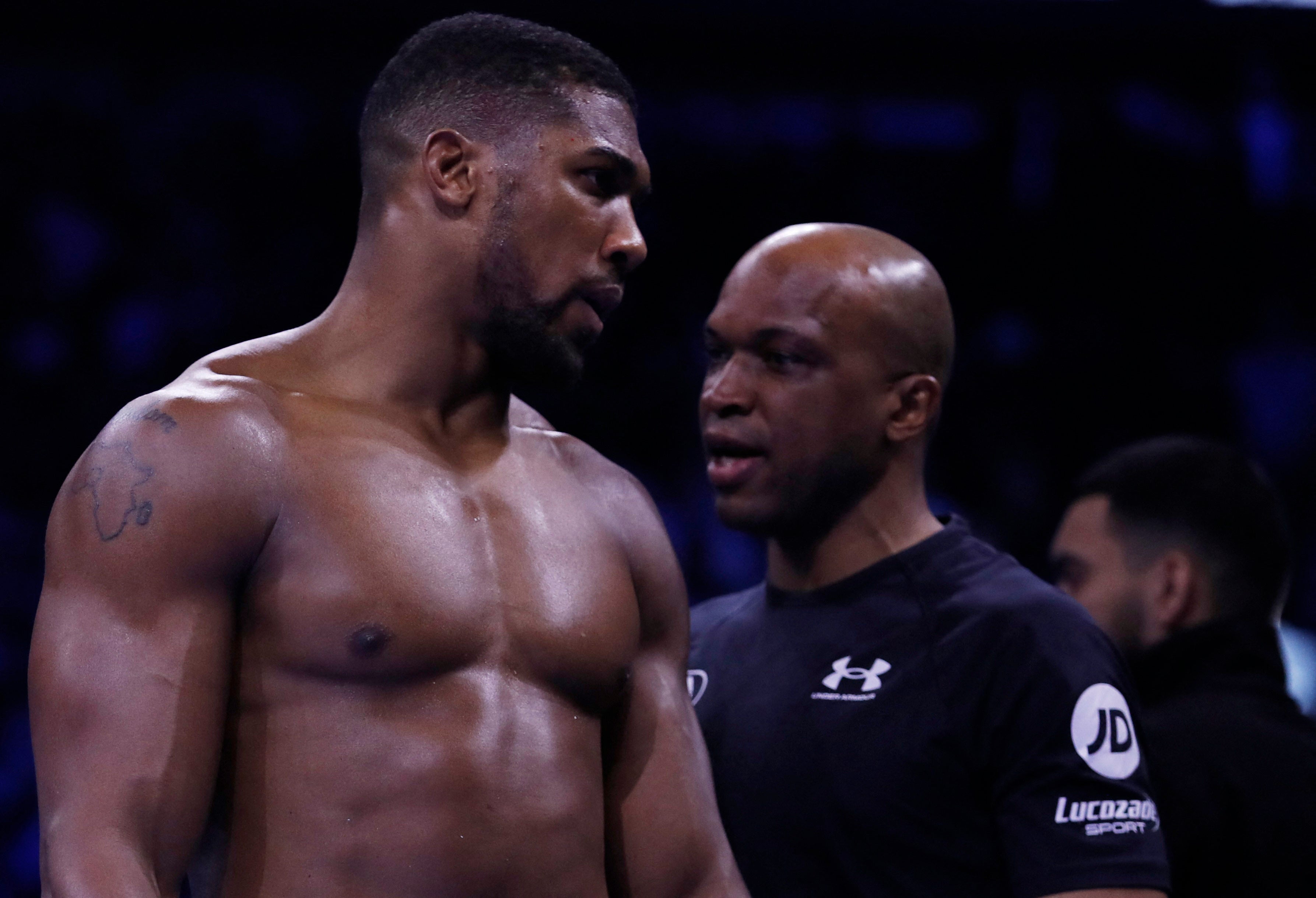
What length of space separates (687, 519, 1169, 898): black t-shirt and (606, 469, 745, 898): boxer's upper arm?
0.20m

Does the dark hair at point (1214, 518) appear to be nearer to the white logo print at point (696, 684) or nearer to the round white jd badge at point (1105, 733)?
the round white jd badge at point (1105, 733)

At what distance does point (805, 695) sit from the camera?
183cm

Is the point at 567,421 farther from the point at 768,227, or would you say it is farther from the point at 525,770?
the point at 525,770

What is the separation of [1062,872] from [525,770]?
25.9 inches

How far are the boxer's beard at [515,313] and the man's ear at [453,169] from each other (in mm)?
37

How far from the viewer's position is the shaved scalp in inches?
77.3

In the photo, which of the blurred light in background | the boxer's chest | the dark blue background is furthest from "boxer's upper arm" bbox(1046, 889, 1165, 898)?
the blurred light in background

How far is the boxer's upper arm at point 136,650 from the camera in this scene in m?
1.19

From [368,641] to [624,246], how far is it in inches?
19.0

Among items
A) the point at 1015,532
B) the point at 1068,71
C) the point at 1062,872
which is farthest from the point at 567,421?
the point at 1062,872

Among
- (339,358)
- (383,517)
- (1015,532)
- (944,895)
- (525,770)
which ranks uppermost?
(339,358)

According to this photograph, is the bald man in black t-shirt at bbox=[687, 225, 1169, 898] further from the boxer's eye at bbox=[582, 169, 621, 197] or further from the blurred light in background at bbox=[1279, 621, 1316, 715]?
the blurred light in background at bbox=[1279, 621, 1316, 715]

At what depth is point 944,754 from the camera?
172cm

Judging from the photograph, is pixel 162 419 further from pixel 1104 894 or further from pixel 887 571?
pixel 1104 894
